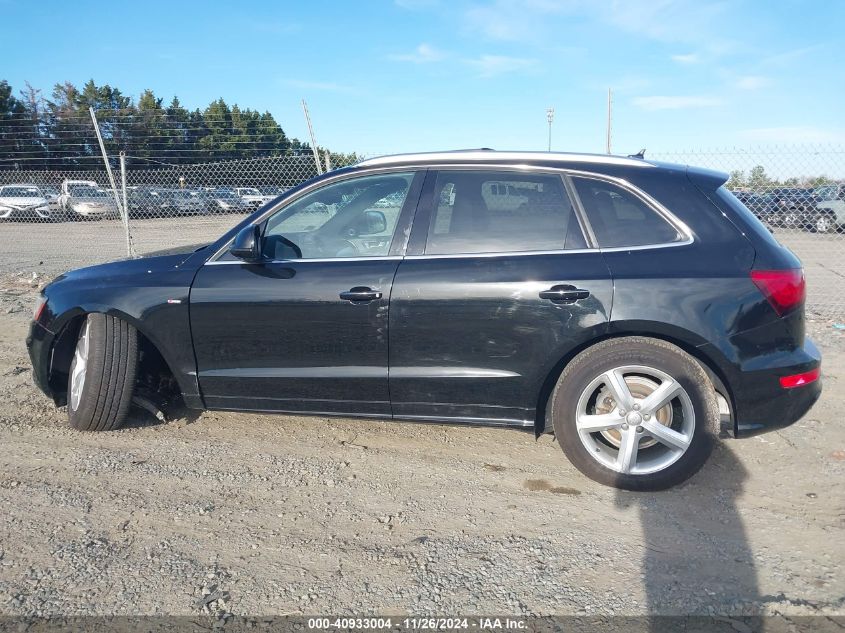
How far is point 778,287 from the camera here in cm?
296

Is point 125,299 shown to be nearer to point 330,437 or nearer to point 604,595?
point 330,437

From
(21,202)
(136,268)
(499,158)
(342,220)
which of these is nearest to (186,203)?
(21,202)

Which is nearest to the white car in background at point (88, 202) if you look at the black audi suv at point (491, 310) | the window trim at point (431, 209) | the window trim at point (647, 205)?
the black audi suv at point (491, 310)

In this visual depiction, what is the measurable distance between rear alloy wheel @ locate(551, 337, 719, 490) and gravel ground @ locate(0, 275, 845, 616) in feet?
0.50

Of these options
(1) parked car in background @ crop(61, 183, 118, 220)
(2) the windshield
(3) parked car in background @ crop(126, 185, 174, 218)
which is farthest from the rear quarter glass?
(2) the windshield

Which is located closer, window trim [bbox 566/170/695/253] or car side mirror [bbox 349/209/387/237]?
window trim [bbox 566/170/695/253]

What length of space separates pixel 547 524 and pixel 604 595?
0.53m

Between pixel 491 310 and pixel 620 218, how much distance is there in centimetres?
82

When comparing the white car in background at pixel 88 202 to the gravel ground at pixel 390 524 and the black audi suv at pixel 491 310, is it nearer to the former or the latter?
the gravel ground at pixel 390 524

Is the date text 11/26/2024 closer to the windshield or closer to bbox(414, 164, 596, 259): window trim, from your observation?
bbox(414, 164, 596, 259): window trim

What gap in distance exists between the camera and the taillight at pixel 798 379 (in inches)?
118

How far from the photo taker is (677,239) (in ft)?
10.2

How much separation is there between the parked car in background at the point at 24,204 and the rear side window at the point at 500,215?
66.3 ft

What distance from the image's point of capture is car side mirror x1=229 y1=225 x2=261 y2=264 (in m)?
3.34
